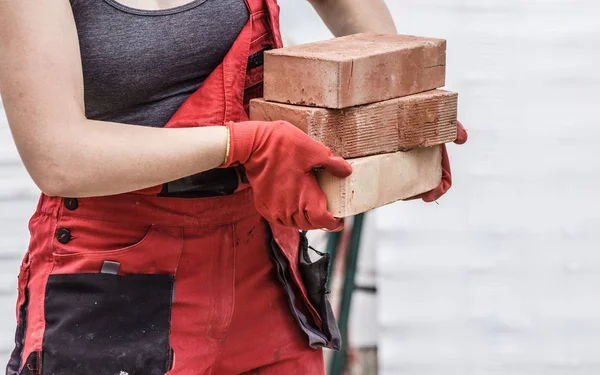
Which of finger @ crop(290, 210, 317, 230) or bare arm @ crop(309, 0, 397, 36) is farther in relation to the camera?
bare arm @ crop(309, 0, 397, 36)

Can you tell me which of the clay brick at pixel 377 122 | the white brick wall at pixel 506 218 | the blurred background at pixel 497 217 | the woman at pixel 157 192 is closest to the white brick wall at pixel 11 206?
the blurred background at pixel 497 217

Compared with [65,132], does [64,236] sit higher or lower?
lower

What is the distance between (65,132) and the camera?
1595 mm

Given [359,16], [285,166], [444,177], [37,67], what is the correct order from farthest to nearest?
1. [359,16]
2. [444,177]
3. [285,166]
4. [37,67]

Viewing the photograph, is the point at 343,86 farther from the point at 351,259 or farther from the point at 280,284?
the point at 351,259

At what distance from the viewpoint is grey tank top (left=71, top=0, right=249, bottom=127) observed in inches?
68.1

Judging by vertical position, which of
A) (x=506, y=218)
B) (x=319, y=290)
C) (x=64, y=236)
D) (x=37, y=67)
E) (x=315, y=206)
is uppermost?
(x=37, y=67)

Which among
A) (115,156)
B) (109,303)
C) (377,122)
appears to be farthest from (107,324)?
(377,122)

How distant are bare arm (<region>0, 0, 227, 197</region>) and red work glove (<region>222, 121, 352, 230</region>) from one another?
4 cm

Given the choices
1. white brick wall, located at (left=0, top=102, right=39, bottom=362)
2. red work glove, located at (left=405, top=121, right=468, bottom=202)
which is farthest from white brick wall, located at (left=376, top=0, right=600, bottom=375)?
white brick wall, located at (left=0, top=102, right=39, bottom=362)

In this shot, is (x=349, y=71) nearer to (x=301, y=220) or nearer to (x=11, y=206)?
(x=301, y=220)

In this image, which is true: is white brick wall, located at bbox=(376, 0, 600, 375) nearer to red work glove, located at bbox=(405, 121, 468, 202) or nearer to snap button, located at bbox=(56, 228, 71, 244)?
red work glove, located at bbox=(405, 121, 468, 202)

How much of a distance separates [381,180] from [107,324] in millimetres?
565

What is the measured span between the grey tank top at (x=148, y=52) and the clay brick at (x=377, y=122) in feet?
0.44
